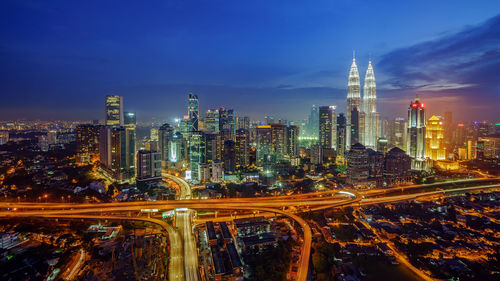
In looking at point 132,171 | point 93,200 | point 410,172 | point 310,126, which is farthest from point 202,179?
point 310,126

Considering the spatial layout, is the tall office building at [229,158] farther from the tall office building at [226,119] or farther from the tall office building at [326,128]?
the tall office building at [326,128]

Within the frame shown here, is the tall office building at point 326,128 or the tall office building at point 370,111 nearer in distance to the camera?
the tall office building at point 326,128

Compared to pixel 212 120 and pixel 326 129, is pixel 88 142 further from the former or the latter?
pixel 326 129

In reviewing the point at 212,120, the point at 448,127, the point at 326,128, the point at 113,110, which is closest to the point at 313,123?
the point at 326,128

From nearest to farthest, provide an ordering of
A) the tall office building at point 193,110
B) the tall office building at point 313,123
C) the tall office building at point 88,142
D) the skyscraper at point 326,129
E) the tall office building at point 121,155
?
1. the tall office building at point 121,155
2. the tall office building at point 88,142
3. the tall office building at point 193,110
4. the skyscraper at point 326,129
5. the tall office building at point 313,123

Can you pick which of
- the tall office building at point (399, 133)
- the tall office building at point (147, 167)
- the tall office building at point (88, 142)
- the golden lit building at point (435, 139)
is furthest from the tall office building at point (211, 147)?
the tall office building at point (399, 133)

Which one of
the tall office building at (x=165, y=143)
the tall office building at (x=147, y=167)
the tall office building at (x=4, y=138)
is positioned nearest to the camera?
the tall office building at (x=147, y=167)

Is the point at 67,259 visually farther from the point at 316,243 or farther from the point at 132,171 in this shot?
the point at 132,171

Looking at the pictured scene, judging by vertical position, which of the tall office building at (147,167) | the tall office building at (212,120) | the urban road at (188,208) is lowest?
the urban road at (188,208)
